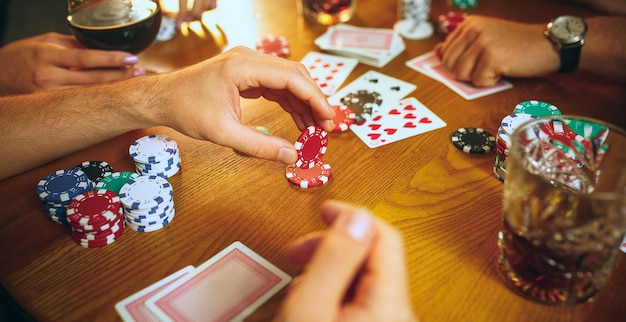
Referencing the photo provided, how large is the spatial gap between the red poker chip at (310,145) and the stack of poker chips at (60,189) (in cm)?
52

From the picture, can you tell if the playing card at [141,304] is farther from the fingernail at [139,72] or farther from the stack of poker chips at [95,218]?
the fingernail at [139,72]

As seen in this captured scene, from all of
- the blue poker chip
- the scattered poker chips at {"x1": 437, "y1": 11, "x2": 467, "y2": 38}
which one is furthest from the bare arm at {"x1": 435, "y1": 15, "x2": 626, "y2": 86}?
the blue poker chip

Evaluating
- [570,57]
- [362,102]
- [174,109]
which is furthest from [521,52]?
[174,109]

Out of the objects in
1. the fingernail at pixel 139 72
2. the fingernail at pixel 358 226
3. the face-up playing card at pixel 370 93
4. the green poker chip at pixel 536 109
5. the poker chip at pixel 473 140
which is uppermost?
the fingernail at pixel 358 226

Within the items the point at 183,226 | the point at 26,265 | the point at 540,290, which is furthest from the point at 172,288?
the point at 540,290

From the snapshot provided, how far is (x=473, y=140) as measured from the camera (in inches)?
54.6

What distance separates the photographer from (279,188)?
1265mm

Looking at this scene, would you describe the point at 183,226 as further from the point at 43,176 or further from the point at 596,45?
the point at 596,45

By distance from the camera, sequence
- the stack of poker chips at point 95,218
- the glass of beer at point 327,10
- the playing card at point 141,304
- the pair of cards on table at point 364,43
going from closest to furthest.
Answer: the playing card at point 141,304
the stack of poker chips at point 95,218
the pair of cards on table at point 364,43
the glass of beer at point 327,10

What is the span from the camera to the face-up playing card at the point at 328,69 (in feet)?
5.50

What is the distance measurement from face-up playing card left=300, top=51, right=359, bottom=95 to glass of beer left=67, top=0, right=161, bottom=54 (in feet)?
1.77

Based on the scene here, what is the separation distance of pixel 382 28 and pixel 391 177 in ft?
3.03

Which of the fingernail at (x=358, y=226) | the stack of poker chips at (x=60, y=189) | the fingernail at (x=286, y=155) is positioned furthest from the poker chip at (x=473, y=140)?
the stack of poker chips at (x=60, y=189)

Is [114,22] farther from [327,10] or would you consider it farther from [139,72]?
[327,10]
